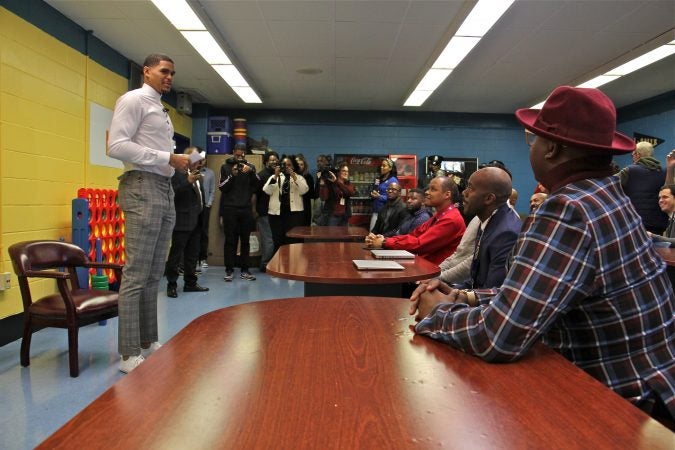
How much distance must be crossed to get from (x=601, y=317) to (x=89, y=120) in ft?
16.7

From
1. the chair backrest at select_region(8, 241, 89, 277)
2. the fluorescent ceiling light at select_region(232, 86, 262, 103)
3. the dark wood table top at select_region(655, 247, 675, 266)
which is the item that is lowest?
the chair backrest at select_region(8, 241, 89, 277)

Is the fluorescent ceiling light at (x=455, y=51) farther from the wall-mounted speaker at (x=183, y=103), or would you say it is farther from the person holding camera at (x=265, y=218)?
the wall-mounted speaker at (x=183, y=103)

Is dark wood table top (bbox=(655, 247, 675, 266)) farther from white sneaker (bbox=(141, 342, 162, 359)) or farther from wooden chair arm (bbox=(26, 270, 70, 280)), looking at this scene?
wooden chair arm (bbox=(26, 270, 70, 280))

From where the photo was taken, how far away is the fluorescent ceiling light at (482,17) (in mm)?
3885

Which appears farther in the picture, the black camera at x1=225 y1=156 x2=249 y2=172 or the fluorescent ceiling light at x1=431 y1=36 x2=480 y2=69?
the black camera at x1=225 y1=156 x2=249 y2=172

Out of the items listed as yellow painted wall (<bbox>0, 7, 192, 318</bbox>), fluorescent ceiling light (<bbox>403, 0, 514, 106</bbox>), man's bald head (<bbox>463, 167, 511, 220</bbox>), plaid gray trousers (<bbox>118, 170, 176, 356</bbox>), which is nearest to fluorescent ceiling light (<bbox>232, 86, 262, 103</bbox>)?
yellow painted wall (<bbox>0, 7, 192, 318</bbox>)

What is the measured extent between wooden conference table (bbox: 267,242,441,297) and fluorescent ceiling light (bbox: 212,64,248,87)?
12.6 ft

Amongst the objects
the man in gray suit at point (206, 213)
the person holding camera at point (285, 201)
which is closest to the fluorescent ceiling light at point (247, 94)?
the person holding camera at point (285, 201)

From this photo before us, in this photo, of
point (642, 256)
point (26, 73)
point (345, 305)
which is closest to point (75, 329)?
point (345, 305)

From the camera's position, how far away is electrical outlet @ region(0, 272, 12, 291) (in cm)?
345

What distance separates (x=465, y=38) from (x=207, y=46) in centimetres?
280

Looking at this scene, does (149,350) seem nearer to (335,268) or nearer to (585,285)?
(335,268)

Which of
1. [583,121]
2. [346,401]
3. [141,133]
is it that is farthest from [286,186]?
[346,401]

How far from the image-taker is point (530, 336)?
32.8 inches
